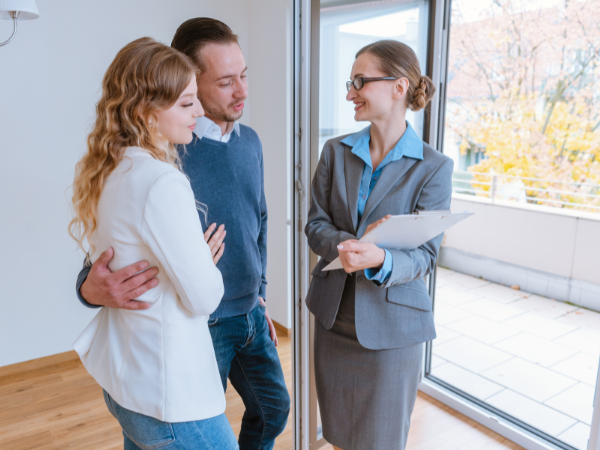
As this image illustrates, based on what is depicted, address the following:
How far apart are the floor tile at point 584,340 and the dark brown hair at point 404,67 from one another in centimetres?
256

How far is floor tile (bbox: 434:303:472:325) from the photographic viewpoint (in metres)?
3.71

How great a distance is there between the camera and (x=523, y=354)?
10.4ft

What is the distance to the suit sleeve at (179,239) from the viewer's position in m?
0.87

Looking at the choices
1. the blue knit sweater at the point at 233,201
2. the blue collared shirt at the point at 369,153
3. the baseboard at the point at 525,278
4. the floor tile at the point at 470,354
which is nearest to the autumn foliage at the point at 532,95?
the baseboard at the point at 525,278

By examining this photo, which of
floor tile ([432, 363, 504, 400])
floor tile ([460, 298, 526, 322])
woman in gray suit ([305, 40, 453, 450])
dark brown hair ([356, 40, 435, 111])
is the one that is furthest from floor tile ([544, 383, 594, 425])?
dark brown hair ([356, 40, 435, 111])

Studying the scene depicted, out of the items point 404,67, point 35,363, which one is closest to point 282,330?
point 35,363

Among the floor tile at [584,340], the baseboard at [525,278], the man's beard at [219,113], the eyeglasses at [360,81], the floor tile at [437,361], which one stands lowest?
the floor tile at [437,361]

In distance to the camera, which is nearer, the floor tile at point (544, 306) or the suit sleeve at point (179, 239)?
the suit sleeve at point (179, 239)

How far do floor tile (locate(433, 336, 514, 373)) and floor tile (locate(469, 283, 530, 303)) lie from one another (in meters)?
0.83

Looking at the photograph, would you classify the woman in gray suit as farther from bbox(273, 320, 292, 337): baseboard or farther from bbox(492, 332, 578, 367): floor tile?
bbox(492, 332, 578, 367): floor tile

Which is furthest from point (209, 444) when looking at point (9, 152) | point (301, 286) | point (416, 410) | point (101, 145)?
point (9, 152)

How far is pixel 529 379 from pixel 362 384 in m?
1.87

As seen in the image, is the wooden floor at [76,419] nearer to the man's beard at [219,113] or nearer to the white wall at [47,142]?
the white wall at [47,142]

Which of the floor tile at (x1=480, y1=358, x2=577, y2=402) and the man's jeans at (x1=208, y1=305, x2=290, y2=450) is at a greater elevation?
the man's jeans at (x1=208, y1=305, x2=290, y2=450)
